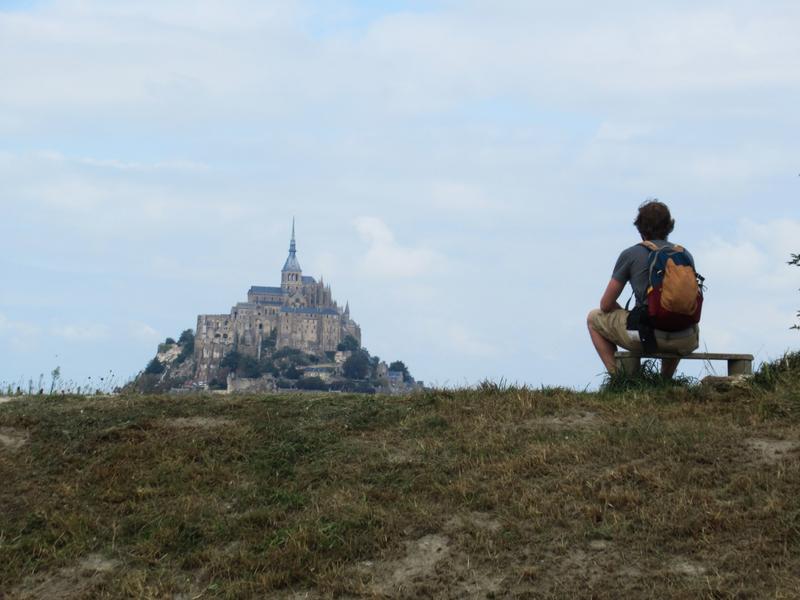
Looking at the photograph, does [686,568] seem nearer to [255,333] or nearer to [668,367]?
[668,367]

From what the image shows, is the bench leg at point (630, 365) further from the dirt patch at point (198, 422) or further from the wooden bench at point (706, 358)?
the dirt patch at point (198, 422)

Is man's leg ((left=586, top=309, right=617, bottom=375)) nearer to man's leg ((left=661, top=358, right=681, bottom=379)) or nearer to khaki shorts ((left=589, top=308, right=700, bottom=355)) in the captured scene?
khaki shorts ((left=589, top=308, right=700, bottom=355))

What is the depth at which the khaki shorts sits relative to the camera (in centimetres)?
977

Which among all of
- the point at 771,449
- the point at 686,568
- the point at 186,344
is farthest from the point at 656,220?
the point at 186,344

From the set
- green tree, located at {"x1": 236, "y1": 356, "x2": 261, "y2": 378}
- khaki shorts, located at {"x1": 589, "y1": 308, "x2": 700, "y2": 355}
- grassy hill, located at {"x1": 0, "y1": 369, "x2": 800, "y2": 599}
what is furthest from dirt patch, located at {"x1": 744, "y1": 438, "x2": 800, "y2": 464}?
green tree, located at {"x1": 236, "y1": 356, "x2": 261, "y2": 378}

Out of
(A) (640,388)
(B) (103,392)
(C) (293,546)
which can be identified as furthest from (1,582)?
(A) (640,388)

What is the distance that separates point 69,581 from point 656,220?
19.0 ft

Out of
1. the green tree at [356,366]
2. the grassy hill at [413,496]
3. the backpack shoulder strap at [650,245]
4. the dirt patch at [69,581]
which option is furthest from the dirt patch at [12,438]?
the green tree at [356,366]

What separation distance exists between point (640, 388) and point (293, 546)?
12.8 feet

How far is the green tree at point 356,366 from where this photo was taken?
172625 mm

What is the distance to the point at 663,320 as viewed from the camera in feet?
31.6

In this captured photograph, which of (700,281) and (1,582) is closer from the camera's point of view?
(1,582)

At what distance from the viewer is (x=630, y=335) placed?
9922 mm

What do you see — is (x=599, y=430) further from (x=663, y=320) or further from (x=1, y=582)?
(x=1, y=582)
